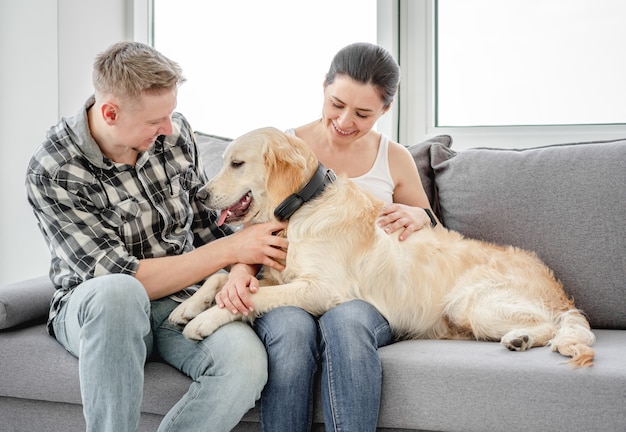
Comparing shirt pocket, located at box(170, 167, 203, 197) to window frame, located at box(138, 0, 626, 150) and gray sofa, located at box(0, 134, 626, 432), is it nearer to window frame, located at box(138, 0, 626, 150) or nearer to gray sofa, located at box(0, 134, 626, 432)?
gray sofa, located at box(0, 134, 626, 432)

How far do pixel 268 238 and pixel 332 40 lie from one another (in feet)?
5.66

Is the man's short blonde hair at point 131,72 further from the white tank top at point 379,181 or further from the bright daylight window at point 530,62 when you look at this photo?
the bright daylight window at point 530,62

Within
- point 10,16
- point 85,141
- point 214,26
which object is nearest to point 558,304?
point 85,141

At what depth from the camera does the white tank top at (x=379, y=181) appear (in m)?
2.28

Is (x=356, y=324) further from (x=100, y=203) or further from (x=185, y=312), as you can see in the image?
(x=100, y=203)

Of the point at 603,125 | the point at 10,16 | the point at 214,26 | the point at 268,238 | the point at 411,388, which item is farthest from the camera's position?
the point at 214,26

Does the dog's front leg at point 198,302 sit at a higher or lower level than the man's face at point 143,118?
lower

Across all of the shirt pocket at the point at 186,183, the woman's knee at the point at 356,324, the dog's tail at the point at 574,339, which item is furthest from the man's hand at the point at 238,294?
the dog's tail at the point at 574,339

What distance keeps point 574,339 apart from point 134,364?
1146 millimetres

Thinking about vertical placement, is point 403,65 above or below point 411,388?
above

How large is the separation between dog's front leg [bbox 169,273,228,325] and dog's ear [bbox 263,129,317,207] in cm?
29

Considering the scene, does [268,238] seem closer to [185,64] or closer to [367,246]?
[367,246]

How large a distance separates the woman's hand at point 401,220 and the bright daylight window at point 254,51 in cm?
137

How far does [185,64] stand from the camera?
3.68m
